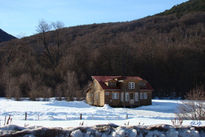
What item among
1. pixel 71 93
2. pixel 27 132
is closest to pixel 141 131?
pixel 27 132

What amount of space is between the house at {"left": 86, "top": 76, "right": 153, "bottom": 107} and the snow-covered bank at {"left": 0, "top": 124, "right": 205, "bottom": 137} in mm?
31286

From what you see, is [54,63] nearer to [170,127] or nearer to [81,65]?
[81,65]

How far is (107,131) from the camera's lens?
19.5ft

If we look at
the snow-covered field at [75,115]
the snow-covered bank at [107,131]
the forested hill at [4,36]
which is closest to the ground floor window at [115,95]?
the snow-covered field at [75,115]

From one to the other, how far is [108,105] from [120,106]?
2320 mm

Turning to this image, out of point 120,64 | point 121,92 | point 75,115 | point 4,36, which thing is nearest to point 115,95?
point 121,92

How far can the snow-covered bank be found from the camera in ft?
18.5

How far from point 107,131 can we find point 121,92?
A: 3267cm

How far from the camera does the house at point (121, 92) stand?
37938 millimetres

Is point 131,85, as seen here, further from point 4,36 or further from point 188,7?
point 188,7

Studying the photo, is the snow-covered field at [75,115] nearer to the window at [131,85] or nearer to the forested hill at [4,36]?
the window at [131,85]

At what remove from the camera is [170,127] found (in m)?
6.29

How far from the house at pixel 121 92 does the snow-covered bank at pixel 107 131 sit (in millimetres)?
31286

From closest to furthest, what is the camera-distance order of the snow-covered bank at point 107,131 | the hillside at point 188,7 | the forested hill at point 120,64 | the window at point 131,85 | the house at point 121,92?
the snow-covered bank at point 107,131 → the house at point 121,92 → the window at point 131,85 → the forested hill at point 120,64 → the hillside at point 188,7
